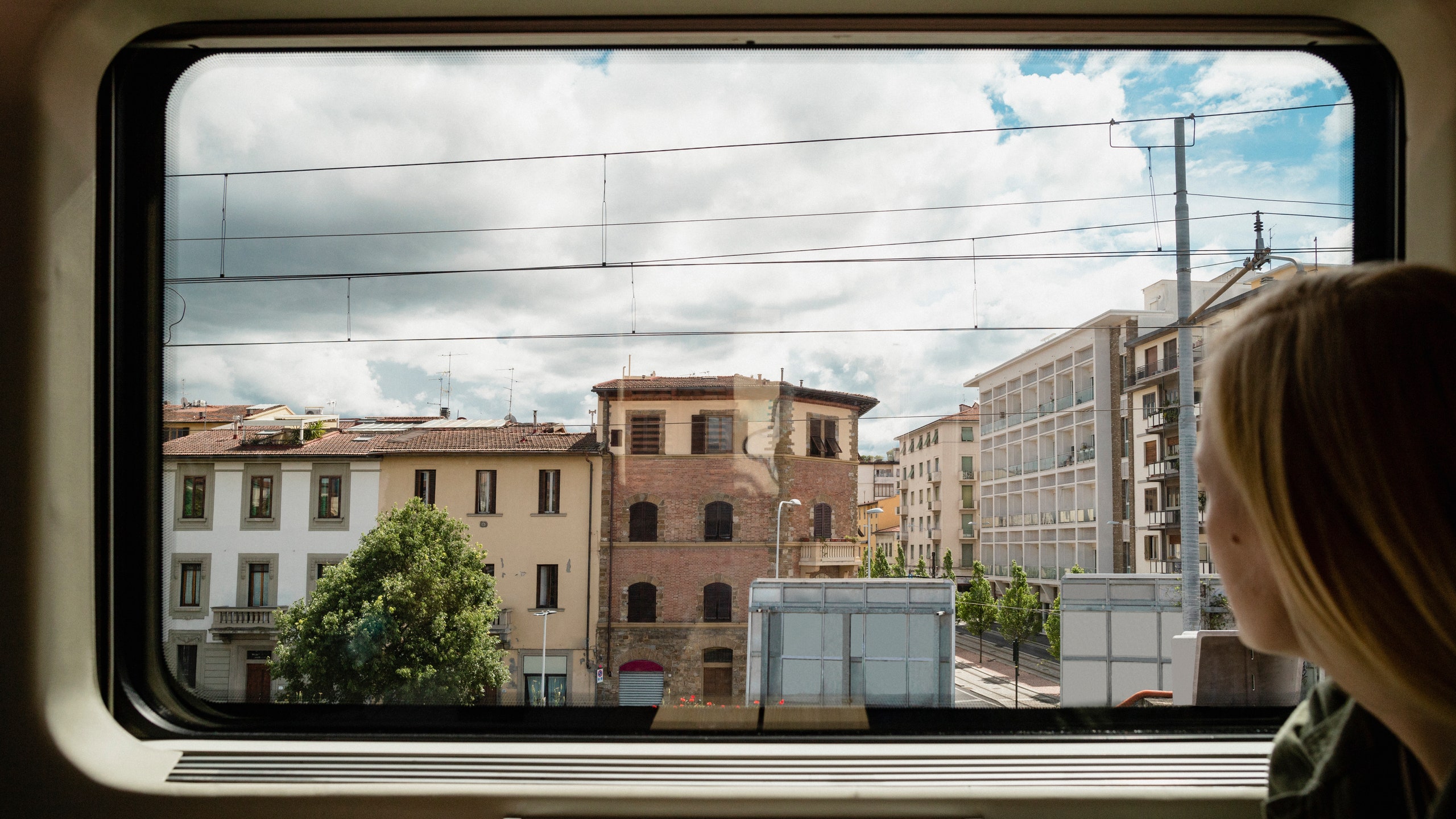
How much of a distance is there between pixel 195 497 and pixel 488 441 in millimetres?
677

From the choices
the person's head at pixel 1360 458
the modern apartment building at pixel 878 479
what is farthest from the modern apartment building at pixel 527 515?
the person's head at pixel 1360 458

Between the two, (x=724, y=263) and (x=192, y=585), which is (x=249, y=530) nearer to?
(x=192, y=585)

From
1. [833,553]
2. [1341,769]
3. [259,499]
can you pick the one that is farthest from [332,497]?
[1341,769]

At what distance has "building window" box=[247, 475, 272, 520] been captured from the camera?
1.88 metres

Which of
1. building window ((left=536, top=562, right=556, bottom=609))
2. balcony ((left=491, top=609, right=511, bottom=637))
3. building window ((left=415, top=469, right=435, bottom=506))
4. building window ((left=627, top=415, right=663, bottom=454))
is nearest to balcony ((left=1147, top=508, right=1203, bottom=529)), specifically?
building window ((left=627, top=415, right=663, bottom=454))

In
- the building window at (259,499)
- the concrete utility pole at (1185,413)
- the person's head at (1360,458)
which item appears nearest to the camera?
the person's head at (1360,458)

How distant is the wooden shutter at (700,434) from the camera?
6.11 feet

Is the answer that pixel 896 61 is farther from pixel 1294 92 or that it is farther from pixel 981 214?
pixel 1294 92

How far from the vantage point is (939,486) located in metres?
1.91

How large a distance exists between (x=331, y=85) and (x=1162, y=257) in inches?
75.5

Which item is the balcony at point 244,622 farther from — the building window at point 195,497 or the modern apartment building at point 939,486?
the modern apartment building at point 939,486

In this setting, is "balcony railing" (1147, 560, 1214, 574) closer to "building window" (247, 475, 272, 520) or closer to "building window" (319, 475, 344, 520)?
"building window" (319, 475, 344, 520)

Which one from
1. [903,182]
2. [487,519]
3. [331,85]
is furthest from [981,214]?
[331,85]

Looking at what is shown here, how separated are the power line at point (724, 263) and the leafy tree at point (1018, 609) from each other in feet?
2.37
